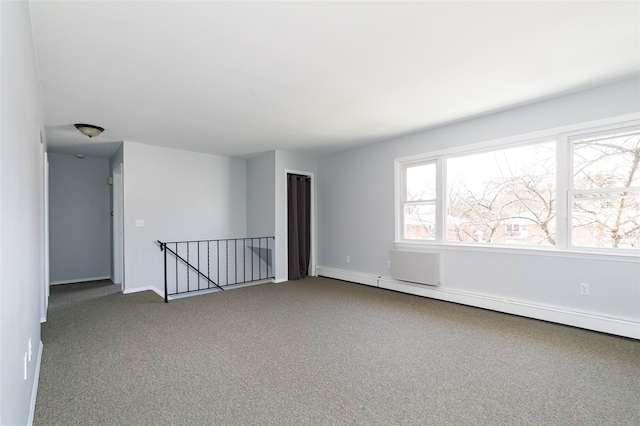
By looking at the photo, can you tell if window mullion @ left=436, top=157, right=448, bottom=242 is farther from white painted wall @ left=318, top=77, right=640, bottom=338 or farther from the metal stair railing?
the metal stair railing

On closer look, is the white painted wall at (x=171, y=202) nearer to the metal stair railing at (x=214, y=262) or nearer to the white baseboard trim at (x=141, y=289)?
the white baseboard trim at (x=141, y=289)

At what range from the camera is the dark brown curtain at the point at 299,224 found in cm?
571

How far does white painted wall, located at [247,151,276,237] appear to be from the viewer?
564cm

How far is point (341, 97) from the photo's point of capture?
3178mm

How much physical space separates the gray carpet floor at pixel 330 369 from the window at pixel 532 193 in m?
1.00

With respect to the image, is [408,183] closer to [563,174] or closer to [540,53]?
[563,174]

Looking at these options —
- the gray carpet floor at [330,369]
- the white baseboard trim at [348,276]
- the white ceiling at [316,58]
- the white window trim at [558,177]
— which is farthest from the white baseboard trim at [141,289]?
the white window trim at [558,177]

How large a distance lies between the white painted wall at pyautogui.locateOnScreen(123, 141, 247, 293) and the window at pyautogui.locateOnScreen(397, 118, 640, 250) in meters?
3.36

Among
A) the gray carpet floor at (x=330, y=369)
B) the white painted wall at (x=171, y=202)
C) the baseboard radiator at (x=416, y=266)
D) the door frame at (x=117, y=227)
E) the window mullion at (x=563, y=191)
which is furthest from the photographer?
the door frame at (x=117, y=227)

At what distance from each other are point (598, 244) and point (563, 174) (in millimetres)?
792

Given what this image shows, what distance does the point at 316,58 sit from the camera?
2400 millimetres

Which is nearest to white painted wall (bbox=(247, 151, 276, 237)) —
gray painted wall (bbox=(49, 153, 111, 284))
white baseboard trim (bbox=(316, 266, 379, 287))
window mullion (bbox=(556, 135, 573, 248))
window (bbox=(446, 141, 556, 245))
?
white baseboard trim (bbox=(316, 266, 379, 287))

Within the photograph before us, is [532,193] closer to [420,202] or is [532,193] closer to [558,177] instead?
[558,177]

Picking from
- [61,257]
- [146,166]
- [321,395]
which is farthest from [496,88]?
[61,257]
